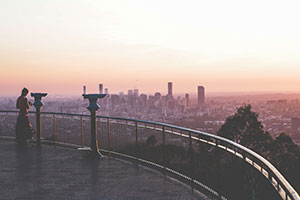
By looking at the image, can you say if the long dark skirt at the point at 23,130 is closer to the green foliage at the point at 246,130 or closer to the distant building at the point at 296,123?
the green foliage at the point at 246,130

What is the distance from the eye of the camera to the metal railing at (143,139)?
383 centimetres

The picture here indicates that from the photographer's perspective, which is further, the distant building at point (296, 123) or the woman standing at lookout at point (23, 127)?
the distant building at point (296, 123)

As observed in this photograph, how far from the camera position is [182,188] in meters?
6.45

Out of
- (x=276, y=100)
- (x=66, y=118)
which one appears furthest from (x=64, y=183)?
(x=276, y=100)

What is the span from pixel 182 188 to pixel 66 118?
6766mm

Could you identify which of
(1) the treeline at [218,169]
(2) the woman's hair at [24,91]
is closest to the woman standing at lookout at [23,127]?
(2) the woman's hair at [24,91]

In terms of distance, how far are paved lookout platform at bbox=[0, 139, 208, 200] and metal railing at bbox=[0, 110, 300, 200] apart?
16.8 inches

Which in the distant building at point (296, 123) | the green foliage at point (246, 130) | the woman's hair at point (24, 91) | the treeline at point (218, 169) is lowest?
the distant building at point (296, 123)

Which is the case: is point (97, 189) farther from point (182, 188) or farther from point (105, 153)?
point (105, 153)

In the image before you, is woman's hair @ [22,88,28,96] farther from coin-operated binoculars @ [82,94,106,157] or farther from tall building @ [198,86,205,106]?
tall building @ [198,86,205,106]

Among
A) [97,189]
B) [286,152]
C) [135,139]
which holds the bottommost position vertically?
[286,152]

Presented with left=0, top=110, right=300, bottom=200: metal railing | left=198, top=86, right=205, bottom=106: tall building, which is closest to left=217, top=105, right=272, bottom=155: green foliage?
left=0, top=110, right=300, bottom=200: metal railing

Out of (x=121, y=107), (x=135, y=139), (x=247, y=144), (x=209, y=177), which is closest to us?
Answer: (x=209, y=177)

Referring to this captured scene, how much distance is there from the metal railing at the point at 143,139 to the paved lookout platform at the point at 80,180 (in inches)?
16.8
